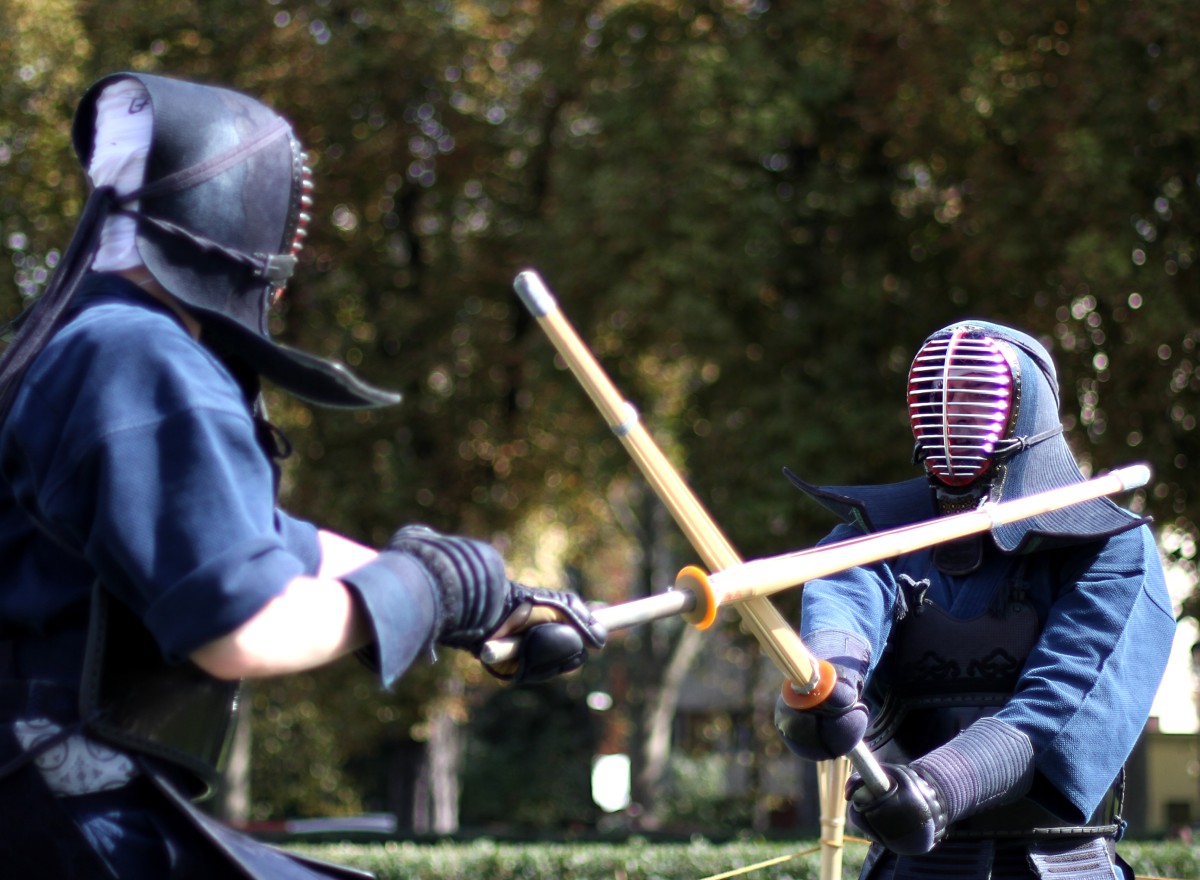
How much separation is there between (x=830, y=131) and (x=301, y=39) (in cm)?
599

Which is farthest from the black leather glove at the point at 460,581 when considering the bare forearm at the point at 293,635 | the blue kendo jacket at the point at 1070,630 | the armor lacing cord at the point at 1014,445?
the armor lacing cord at the point at 1014,445

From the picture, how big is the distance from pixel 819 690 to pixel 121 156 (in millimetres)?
1562

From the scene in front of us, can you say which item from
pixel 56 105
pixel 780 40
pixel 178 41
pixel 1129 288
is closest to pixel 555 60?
pixel 780 40

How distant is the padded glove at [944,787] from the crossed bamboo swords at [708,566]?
9cm

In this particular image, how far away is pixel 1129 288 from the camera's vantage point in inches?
489

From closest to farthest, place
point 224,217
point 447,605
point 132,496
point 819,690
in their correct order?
point 132,496 < point 447,605 < point 224,217 < point 819,690

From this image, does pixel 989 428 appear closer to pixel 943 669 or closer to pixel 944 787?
pixel 943 669

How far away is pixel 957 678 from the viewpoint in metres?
3.56

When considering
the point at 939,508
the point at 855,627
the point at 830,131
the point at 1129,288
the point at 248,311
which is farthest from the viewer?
the point at 830,131

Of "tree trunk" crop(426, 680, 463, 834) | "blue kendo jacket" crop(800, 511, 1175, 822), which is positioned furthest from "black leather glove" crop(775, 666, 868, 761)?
"tree trunk" crop(426, 680, 463, 834)

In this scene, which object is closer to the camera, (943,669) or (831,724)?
(831,724)

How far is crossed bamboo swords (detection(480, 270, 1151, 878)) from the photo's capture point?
237cm

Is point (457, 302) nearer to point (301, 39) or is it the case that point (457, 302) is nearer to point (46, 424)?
point (301, 39)

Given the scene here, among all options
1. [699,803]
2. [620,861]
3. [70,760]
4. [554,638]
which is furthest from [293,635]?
[699,803]
